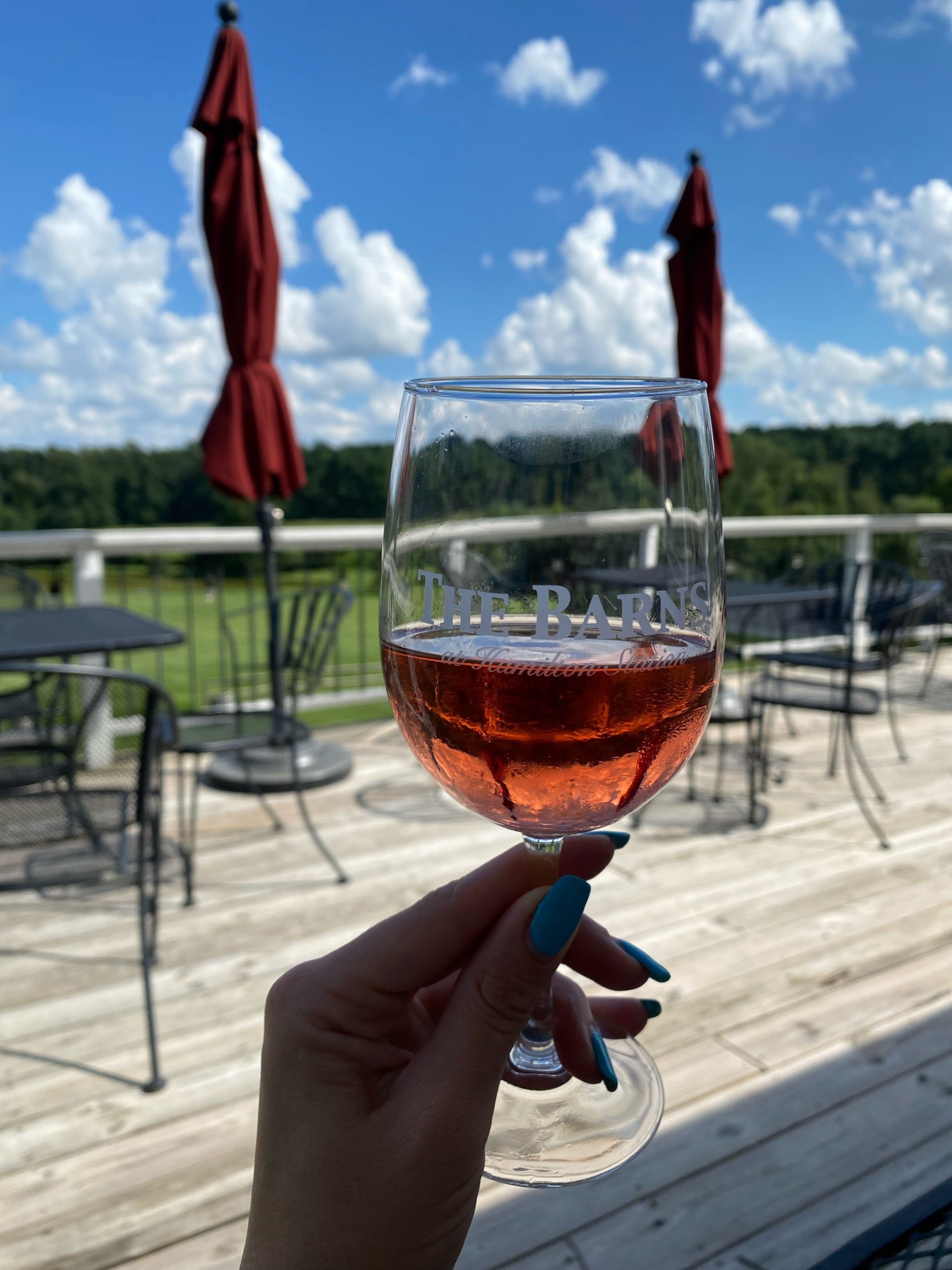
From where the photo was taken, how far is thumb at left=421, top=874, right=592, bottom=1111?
560 mm

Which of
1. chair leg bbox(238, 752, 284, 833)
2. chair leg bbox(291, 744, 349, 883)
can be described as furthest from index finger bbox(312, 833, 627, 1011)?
chair leg bbox(238, 752, 284, 833)

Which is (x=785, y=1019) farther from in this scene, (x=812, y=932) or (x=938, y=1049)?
(x=812, y=932)

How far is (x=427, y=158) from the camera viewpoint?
151ft

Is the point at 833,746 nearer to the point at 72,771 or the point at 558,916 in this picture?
the point at 72,771

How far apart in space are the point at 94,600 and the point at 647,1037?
3.77 metres

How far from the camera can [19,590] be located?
3980 mm

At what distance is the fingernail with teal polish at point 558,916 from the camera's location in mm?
556

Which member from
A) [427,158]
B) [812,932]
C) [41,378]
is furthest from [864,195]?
[812,932]

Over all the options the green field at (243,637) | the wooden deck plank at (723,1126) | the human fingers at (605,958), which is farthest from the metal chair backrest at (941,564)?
the human fingers at (605,958)

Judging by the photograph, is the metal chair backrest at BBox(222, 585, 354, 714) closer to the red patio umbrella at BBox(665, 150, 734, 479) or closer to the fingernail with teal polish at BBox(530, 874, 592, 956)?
the red patio umbrella at BBox(665, 150, 734, 479)

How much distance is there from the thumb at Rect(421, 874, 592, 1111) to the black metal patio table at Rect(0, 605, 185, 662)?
2.25 m

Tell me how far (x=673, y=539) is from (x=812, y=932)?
252 cm

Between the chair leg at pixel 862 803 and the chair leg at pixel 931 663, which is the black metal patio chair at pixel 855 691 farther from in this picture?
the chair leg at pixel 931 663

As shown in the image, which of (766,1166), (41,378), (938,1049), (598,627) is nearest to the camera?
(598,627)
